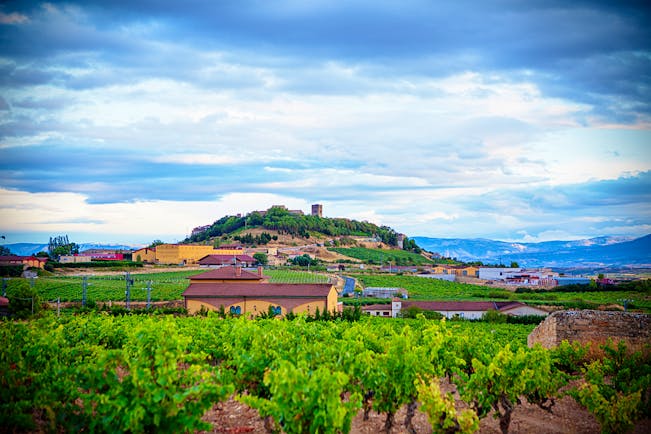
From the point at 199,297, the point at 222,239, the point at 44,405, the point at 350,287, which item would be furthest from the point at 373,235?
the point at 44,405

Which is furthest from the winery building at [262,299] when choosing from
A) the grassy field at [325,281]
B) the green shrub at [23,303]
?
the grassy field at [325,281]

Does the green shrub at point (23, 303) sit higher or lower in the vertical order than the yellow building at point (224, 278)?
lower

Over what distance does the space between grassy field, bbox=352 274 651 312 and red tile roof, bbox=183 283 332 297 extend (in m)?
31.9

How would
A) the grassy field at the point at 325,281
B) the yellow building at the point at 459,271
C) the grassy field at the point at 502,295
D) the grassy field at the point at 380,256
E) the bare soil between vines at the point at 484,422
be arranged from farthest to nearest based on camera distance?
the grassy field at the point at 380,256 < the yellow building at the point at 459,271 < the grassy field at the point at 502,295 < the grassy field at the point at 325,281 < the bare soil between vines at the point at 484,422

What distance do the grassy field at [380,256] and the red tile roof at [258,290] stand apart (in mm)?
89757

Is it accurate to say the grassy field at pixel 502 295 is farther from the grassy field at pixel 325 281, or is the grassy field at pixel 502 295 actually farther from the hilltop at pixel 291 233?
the hilltop at pixel 291 233

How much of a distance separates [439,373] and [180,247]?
9240cm

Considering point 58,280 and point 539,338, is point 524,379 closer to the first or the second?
point 539,338

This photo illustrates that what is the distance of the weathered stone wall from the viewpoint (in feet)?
62.8

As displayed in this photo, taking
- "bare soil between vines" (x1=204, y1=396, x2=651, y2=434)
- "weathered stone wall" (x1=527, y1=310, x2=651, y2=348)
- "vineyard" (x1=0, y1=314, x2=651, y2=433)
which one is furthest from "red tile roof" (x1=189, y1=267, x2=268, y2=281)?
"bare soil between vines" (x1=204, y1=396, x2=651, y2=434)

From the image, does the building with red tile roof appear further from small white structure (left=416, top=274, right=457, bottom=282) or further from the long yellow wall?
the long yellow wall

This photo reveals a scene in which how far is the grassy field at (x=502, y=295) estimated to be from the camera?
6180 cm

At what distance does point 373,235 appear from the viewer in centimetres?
18625

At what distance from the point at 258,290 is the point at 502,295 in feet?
148
